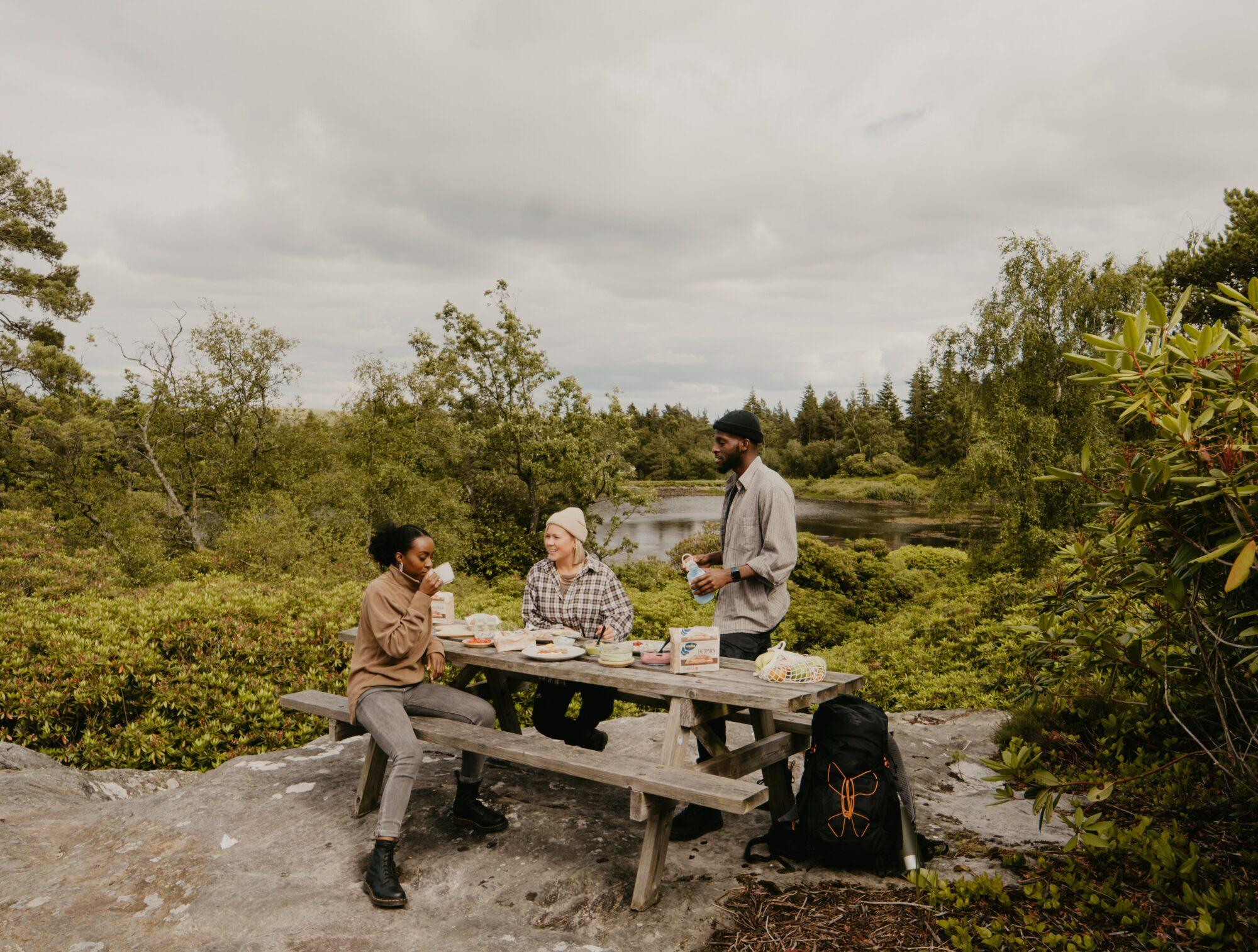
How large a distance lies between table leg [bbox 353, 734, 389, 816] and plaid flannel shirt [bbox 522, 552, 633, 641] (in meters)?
1.11

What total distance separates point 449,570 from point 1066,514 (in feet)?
60.9

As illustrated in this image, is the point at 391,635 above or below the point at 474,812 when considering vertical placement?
above

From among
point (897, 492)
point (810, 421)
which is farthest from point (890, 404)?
point (897, 492)

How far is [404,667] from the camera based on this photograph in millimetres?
4215

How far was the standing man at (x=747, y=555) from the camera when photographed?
408 centimetres

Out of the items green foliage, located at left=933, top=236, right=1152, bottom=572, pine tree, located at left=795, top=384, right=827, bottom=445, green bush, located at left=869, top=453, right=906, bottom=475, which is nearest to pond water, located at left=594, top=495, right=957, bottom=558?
green foliage, located at left=933, top=236, right=1152, bottom=572

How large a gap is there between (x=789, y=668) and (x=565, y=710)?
66.4 inches

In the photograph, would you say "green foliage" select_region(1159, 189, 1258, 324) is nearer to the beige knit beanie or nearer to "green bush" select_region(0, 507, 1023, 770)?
"green bush" select_region(0, 507, 1023, 770)

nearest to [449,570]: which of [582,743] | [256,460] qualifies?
[582,743]

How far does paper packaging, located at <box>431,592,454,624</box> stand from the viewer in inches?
193

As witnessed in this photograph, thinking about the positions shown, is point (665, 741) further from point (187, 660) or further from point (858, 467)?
point (858, 467)

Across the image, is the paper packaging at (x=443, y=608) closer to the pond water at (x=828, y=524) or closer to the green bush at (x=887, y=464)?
the pond water at (x=828, y=524)

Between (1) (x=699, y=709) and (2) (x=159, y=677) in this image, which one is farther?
(2) (x=159, y=677)

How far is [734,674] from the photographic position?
380cm
